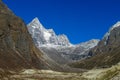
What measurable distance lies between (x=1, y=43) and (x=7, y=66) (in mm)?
34965

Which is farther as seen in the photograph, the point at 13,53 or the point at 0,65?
the point at 13,53

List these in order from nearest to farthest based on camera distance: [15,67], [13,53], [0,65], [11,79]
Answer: [11,79] → [0,65] → [15,67] → [13,53]

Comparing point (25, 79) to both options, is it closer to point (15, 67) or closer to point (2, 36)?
point (15, 67)

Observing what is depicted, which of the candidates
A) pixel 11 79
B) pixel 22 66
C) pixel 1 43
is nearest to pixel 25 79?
pixel 11 79

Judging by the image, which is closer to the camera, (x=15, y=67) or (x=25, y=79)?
(x=25, y=79)

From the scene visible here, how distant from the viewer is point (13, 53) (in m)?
199

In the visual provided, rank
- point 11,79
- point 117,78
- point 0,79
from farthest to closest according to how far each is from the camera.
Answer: point 11,79 < point 0,79 < point 117,78

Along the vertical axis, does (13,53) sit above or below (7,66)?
above

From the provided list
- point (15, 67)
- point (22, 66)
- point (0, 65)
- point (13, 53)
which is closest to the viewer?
point (0, 65)

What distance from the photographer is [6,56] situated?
179750 mm

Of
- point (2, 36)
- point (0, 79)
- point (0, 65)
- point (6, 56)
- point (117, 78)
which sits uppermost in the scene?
point (2, 36)

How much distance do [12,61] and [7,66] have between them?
59.6ft

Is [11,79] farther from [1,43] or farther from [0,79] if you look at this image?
[1,43]

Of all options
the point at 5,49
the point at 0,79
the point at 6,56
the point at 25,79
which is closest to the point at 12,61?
the point at 6,56
